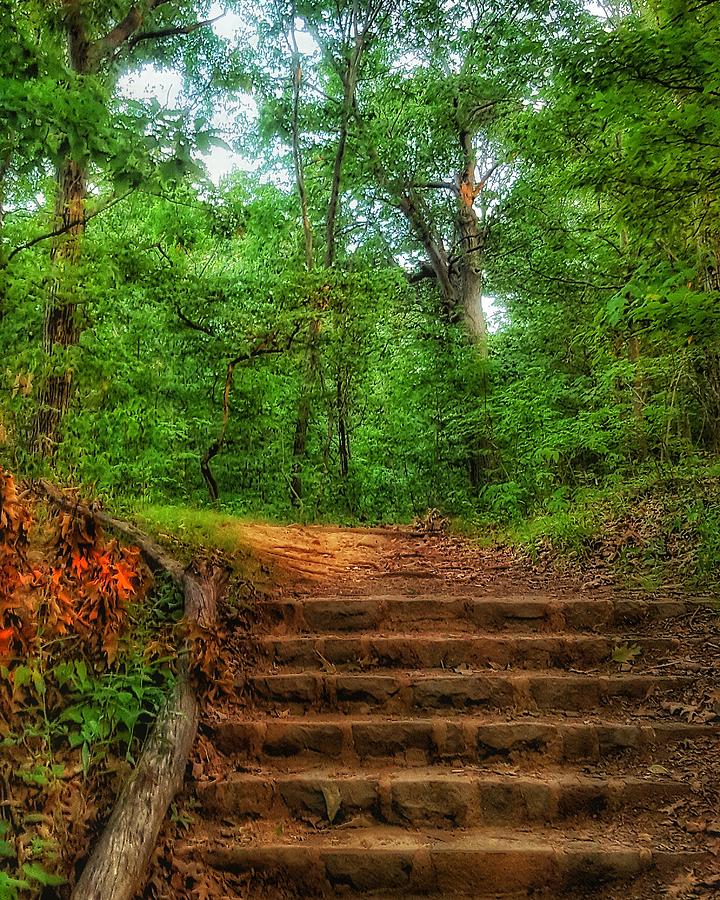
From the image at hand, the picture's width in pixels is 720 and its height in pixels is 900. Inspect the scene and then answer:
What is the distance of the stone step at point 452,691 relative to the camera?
3664mm

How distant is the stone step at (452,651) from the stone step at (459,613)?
0.34 meters

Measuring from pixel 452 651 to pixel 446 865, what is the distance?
56.0 inches

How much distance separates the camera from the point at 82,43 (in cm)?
762

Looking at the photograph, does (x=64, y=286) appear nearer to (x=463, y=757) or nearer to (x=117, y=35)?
(x=117, y=35)

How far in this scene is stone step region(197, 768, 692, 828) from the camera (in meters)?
3.00

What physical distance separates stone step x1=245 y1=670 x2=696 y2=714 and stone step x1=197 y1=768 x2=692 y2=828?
1.86ft

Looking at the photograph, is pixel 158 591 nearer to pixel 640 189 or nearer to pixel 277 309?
pixel 640 189

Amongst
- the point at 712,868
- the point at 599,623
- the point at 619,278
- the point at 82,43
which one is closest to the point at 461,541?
the point at 599,623

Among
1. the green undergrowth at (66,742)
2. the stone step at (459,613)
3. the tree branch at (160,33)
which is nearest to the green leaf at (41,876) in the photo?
the green undergrowth at (66,742)

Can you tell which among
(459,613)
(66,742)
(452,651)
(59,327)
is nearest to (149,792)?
(66,742)

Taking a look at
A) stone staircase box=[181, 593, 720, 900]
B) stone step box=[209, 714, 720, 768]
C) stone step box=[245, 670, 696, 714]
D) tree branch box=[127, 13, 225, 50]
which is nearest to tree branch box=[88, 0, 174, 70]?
tree branch box=[127, 13, 225, 50]

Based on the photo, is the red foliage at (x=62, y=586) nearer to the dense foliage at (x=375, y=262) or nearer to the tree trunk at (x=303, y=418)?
the dense foliage at (x=375, y=262)

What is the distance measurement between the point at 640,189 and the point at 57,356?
5.85 meters

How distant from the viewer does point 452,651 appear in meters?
4.04
